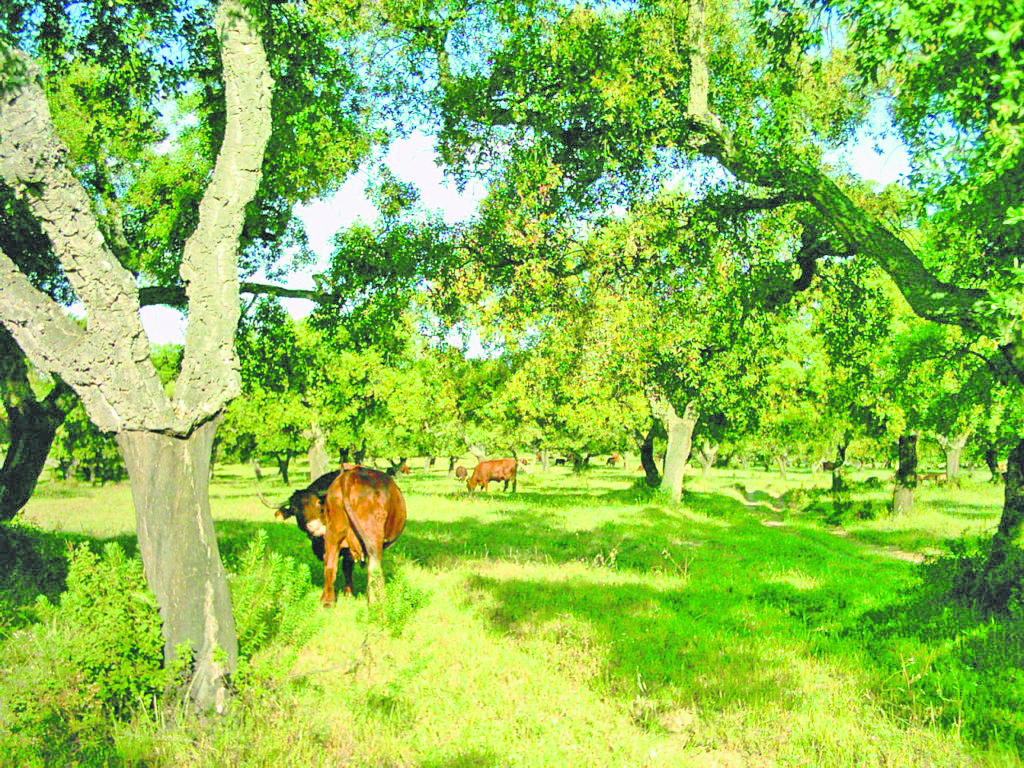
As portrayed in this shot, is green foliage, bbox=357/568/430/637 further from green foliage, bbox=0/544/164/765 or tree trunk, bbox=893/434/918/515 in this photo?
tree trunk, bbox=893/434/918/515

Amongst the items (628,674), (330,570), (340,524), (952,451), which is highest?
(952,451)

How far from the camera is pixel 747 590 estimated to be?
1095 centimetres

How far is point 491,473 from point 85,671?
3275 centimetres

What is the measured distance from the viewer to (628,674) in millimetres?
6684

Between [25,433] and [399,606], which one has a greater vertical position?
[25,433]

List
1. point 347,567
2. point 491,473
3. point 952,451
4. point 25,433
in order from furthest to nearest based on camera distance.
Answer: point 952,451
point 491,473
point 25,433
point 347,567

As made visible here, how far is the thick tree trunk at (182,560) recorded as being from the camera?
4.84 metres

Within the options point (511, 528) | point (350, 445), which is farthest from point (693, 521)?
point (350, 445)

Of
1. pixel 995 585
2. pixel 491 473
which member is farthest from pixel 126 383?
pixel 491 473

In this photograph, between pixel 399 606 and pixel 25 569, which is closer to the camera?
pixel 399 606

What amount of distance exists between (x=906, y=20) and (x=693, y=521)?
18.3 metres

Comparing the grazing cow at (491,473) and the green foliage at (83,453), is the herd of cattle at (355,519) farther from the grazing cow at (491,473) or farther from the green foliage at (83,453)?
the green foliage at (83,453)

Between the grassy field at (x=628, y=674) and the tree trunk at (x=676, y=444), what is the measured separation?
575 inches

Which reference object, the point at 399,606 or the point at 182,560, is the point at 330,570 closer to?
the point at 399,606
